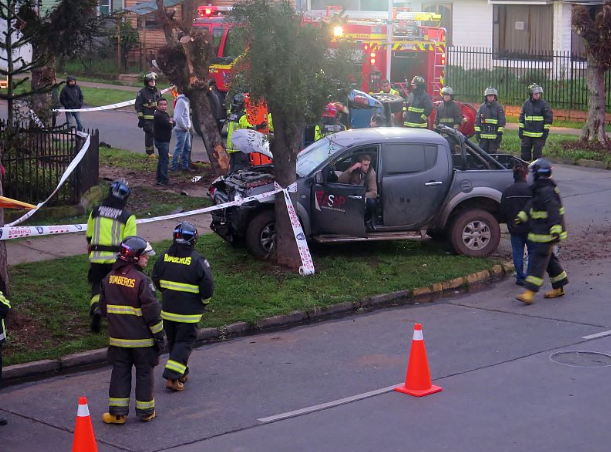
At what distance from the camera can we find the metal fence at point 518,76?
96.4 ft

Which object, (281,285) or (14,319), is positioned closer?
(14,319)

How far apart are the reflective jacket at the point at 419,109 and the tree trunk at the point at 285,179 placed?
9.07m

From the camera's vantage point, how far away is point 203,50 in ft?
61.5

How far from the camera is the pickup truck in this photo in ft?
43.6

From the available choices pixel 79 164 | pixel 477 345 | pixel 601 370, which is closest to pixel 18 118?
pixel 79 164

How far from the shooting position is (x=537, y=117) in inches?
795

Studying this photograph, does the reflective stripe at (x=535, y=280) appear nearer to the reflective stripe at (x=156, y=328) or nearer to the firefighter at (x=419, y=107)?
the reflective stripe at (x=156, y=328)

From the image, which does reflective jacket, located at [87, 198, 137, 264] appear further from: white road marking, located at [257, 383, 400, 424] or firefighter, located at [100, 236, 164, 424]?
white road marking, located at [257, 383, 400, 424]

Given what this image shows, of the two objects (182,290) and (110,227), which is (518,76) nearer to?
(110,227)

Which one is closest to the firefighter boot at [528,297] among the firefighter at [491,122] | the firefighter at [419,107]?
the firefighter at [491,122]

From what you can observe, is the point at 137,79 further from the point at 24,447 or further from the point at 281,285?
the point at 24,447

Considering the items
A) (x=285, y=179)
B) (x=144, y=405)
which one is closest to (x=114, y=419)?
(x=144, y=405)

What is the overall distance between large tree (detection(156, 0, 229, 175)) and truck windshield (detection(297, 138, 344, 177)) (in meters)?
4.74

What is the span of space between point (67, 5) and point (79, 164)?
294 cm
